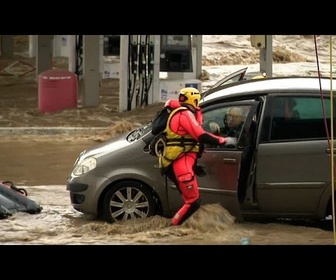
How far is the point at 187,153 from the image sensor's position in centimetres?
955

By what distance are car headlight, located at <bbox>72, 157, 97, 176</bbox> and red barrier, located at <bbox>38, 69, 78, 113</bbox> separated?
9361 millimetres

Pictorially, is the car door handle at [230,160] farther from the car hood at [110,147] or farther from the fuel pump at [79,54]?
the fuel pump at [79,54]

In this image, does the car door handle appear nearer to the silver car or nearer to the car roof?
the silver car

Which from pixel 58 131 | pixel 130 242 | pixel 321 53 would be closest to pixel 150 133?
pixel 130 242

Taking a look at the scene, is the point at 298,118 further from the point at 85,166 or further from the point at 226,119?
the point at 85,166

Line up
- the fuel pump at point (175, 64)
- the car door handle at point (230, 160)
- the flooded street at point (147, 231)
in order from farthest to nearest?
the fuel pump at point (175, 64), the car door handle at point (230, 160), the flooded street at point (147, 231)

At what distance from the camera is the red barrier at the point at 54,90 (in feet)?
63.7

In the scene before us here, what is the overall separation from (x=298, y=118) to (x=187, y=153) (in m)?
1.21

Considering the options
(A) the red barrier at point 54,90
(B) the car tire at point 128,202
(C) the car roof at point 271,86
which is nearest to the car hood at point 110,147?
(B) the car tire at point 128,202

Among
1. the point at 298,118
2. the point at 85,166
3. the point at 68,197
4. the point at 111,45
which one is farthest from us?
the point at 111,45

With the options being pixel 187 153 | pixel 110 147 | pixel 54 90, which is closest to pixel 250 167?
pixel 187 153

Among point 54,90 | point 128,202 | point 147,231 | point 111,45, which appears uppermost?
point 111,45
